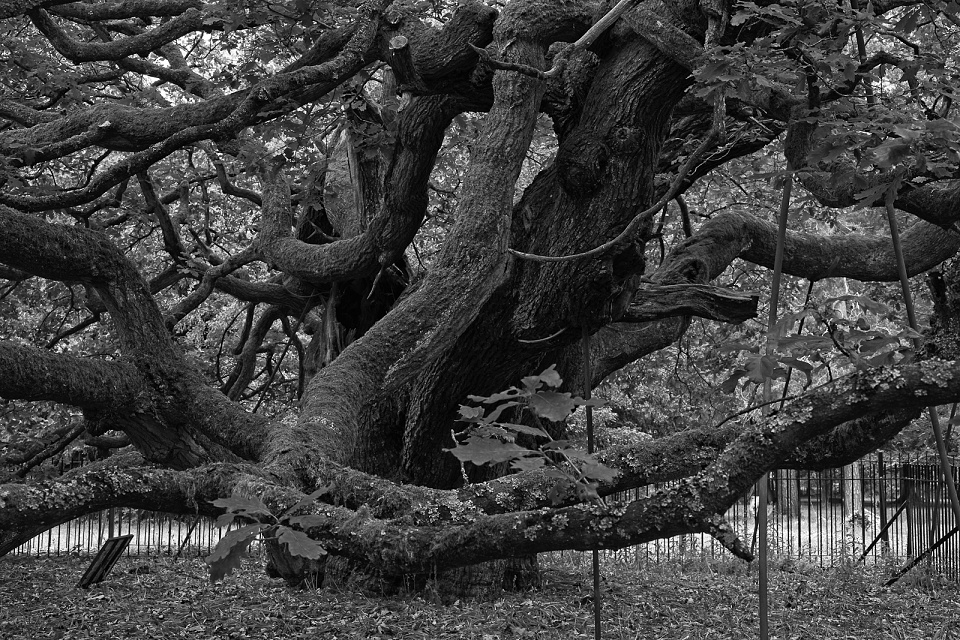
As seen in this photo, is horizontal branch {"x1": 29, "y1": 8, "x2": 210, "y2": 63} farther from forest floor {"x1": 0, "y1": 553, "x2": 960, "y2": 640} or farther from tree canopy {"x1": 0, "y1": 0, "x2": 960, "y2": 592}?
forest floor {"x1": 0, "y1": 553, "x2": 960, "y2": 640}

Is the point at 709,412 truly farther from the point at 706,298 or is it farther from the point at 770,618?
the point at 706,298

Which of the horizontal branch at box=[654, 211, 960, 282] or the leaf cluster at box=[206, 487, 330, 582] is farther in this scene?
the horizontal branch at box=[654, 211, 960, 282]

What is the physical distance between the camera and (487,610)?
622 cm

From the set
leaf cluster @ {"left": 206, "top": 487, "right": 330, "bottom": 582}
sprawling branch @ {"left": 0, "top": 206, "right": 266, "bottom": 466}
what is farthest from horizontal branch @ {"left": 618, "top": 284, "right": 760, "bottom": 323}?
leaf cluster @ {"left": 206, "top": 487, "right": 330, "bottom": 582}

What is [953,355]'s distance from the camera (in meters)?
2.46

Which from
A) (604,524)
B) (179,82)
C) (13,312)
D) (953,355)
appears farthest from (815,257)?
(13,312)

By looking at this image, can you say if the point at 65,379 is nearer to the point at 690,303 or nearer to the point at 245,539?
the point at 245,539

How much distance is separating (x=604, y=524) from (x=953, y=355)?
1137 millimetres

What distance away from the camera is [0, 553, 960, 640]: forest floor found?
5473 millimetres

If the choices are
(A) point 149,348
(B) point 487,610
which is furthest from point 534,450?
(B) point 487,610

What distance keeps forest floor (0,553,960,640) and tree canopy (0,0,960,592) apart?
98 centimetres

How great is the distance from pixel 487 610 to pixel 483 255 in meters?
3.55

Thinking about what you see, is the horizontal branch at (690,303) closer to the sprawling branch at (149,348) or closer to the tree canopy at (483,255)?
the tree canopy at (483,255)

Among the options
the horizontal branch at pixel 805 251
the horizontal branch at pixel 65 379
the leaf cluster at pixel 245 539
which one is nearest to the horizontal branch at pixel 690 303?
the horizontal branch at pixel 805 251
